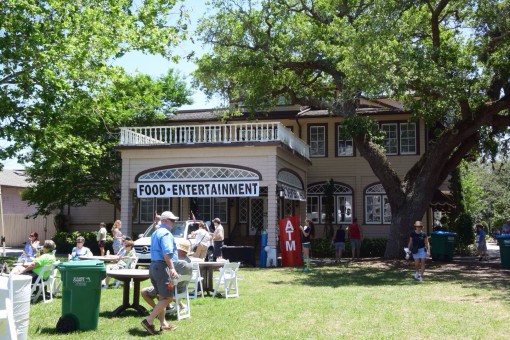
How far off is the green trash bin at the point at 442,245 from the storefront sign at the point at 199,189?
710cm

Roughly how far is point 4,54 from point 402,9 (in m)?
12.8

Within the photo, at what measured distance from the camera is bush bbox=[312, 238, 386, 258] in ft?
84.3

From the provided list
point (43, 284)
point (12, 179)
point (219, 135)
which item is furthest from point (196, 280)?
point (12, 179)

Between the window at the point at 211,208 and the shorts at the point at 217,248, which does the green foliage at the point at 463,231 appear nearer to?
the window at the point at 211,208

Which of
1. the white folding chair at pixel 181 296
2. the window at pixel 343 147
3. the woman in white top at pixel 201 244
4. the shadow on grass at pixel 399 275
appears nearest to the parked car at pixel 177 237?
the woman in white top at pixel 201 244

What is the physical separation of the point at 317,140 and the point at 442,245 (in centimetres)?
996

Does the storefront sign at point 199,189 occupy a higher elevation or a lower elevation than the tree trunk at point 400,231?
higher

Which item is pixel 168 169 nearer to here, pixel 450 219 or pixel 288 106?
pixel 288 106

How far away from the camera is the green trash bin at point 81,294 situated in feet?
29.7

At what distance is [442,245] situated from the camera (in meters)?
22.4

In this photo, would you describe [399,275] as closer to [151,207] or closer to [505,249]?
[505,249]

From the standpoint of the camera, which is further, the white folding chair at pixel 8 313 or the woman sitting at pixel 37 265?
the woman sitting at pixel 37 265

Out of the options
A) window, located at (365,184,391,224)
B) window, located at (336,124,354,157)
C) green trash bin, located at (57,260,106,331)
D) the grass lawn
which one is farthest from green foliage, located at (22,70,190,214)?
green trash bin, located at (57,260,106,331)

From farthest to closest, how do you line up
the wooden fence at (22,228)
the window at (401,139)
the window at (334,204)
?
the wooden fence at (22,228)
the window at (334,204)
the window at (401,139)
